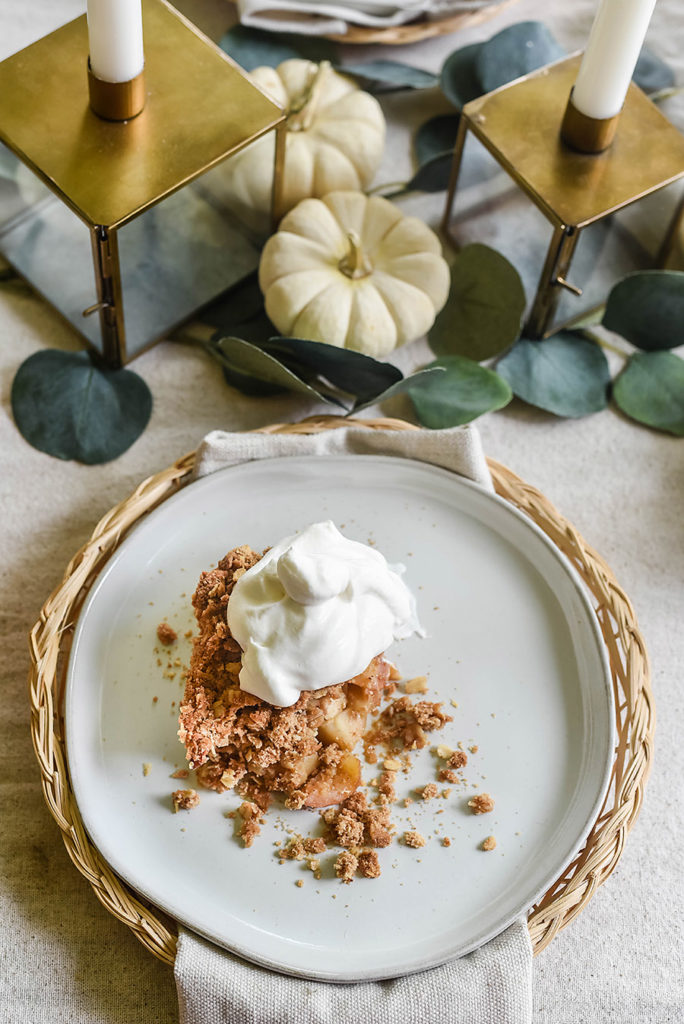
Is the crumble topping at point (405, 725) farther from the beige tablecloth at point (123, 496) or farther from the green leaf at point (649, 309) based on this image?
the green leaf at point (649, 309)

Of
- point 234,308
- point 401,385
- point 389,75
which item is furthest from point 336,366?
point 389,75

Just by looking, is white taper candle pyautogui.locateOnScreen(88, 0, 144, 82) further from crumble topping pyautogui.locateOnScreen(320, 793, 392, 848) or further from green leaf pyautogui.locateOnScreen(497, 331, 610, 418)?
crumble topping pyautogui.locateOnScreen(320, 793, 392, 848)

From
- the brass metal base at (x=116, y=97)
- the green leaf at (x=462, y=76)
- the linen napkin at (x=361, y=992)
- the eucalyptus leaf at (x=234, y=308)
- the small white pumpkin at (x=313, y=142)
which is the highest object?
the brass metal base at (x=116, y=97)

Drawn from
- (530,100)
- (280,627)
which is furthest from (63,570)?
(530,100)

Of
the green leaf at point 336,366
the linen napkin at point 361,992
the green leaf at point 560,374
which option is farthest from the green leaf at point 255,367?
the linen napkin at point 361,992

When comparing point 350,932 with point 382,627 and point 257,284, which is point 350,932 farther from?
point 257,284

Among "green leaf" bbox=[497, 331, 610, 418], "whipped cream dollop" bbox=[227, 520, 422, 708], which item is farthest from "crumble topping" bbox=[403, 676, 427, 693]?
"green leaf" bbox=[497, 331, 610, 418]
